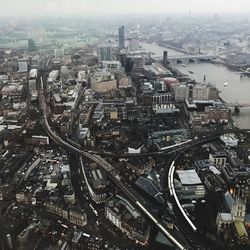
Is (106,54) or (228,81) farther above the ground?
(106,54)

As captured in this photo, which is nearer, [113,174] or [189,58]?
[113,174]

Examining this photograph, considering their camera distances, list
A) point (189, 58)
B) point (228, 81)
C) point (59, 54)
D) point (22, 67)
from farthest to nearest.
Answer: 1. point (189, 58)
2. point (59, 54)
3. point (22, 67)
4. point (228, 81)

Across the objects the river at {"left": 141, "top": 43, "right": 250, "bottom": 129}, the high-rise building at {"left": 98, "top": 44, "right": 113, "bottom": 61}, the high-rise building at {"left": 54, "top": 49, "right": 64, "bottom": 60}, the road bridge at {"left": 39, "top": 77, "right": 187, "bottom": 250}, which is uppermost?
the high-rise building at {"left": 98, "top": 44, "right": 113, "bottom": 61}

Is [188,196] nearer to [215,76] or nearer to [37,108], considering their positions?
[37,108]

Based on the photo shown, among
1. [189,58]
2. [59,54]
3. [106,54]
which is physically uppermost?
[106,54]

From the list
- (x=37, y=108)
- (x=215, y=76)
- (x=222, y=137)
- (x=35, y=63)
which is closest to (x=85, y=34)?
(x=35, y=63)

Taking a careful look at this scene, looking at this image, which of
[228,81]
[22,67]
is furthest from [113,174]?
[22,67]

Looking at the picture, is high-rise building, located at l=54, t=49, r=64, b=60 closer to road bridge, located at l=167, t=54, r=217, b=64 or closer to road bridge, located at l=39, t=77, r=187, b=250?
road bridge, located at l=167, t=54, r=217, b=64

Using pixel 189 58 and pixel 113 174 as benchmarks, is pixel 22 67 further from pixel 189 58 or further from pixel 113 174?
pixel 113 174

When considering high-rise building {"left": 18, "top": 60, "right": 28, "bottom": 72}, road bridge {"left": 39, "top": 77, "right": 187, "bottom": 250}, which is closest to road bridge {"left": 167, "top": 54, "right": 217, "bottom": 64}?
high-rise building {"left": 18, "top": 60, "right": 28, "bottom": 72}
